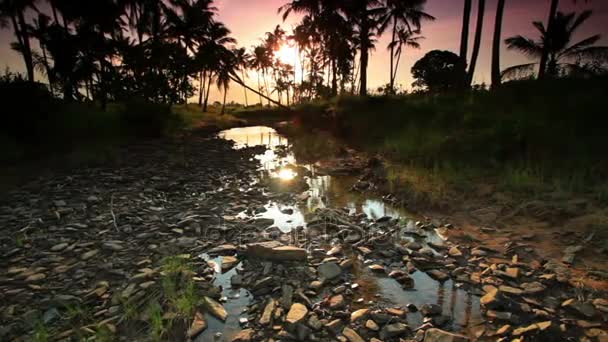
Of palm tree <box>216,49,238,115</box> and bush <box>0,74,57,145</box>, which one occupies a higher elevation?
palm tree <box>216,49,238,115</box>

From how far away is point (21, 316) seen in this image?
12.1ft

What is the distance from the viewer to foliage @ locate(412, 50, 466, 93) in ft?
63.2

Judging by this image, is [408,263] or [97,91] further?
[97,91]

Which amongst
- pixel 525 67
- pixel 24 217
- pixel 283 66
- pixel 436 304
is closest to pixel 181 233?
pixel 24 217

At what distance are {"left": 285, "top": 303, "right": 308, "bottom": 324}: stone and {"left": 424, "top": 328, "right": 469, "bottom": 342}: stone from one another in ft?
4.30

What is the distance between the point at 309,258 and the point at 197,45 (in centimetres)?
3687

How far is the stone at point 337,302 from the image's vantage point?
3844 mm

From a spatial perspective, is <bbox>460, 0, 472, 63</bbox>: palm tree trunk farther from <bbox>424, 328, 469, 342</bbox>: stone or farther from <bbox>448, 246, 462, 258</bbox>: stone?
<bbox>424, 328, 469, 342</bbox>: stone

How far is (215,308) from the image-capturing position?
379cm

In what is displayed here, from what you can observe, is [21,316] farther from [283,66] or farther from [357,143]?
[283,66]

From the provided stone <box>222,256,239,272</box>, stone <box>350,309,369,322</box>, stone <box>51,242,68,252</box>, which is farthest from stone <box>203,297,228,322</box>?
stone <box>51,242,68,252</box>

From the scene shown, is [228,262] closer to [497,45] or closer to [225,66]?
[497,45]

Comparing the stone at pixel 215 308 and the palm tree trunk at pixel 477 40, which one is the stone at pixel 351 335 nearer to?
the stone at pixel 215 308

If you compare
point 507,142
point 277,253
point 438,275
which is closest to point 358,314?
point 438,275
